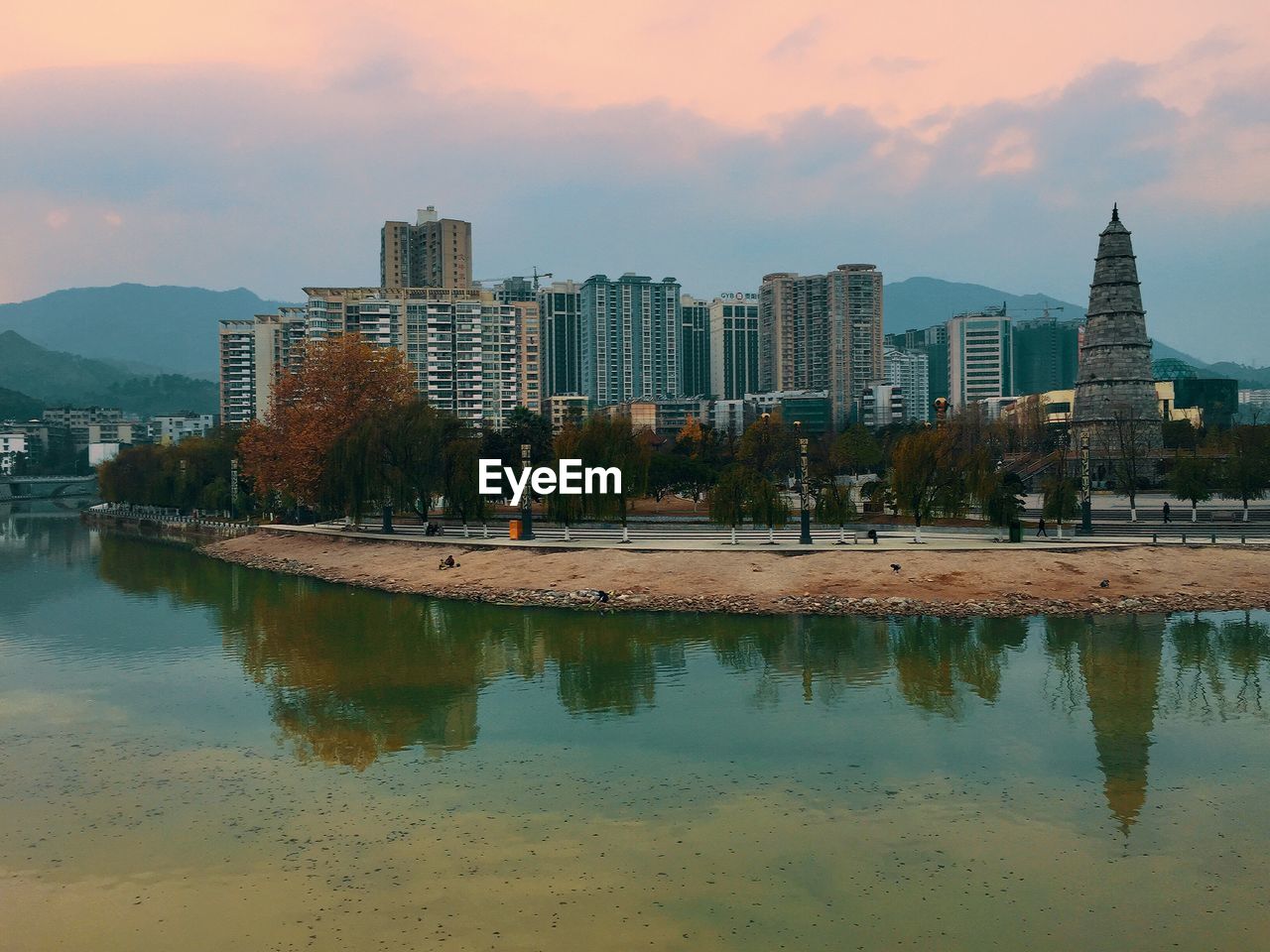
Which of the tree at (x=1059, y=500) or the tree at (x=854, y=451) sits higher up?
the tree at (x=854, y=451)

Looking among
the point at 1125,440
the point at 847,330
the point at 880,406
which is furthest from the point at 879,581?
the point at 847,330

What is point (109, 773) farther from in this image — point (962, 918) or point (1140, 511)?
point (1140, 511)

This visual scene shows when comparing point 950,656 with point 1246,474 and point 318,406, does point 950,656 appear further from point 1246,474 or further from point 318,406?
point 318,406

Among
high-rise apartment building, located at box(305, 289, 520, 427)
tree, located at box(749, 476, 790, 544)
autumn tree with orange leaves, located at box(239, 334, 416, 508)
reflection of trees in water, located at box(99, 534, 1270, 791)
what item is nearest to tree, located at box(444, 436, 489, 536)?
autumn tree with orange leaves, located at box(239, 334, 416, 508)

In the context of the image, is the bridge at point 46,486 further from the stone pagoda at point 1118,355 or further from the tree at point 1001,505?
the tree at point 1001,505

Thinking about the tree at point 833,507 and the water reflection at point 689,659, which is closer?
the water reflection at point 689,659

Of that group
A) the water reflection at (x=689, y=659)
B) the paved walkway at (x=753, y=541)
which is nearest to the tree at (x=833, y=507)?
the paved walkway at (x=753, y=541)
